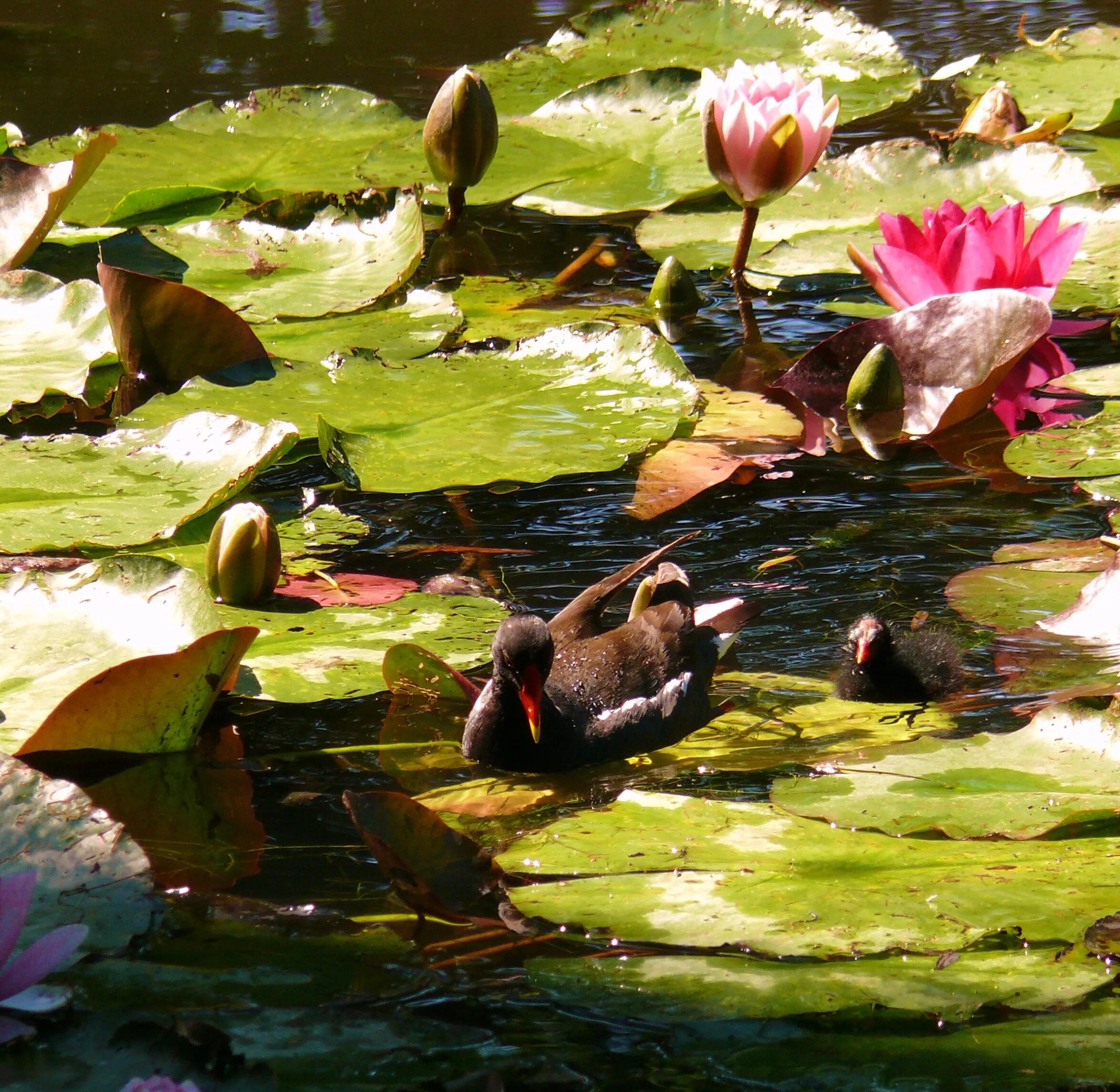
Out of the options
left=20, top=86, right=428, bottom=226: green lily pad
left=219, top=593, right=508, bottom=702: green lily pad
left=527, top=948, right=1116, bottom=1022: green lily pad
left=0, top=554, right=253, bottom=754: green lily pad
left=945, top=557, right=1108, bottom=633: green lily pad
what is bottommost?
left=945, top=557, right=1108, bottom=633: green lily pad

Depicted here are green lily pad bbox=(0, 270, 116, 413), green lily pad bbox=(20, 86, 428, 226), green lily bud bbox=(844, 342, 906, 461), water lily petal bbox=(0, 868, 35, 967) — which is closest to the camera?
water lily petal bbox=(0, 868, 35, 967)

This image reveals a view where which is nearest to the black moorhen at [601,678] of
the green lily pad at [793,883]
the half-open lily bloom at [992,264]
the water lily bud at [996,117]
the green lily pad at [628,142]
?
the green lily pad at [793,883]

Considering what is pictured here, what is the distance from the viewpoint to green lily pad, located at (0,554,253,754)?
1.64 m

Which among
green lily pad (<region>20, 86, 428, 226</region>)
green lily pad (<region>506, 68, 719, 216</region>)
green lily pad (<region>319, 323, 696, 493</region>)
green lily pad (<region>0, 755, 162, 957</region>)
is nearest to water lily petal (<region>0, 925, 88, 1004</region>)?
green lily pad (<region>0, 755, 162, 957</region>)

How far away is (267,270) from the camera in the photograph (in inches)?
131

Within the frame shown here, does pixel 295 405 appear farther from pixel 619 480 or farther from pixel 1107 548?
pixel 1107 548

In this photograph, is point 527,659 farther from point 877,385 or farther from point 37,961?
point 877,385

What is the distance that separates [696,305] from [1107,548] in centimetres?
144

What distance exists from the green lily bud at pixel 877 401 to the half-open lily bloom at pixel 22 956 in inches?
77.5

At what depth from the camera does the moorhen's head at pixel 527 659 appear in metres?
1.85

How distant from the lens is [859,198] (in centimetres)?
372

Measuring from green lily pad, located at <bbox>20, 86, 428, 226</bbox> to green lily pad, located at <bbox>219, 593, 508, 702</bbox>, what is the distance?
1969 millimetres

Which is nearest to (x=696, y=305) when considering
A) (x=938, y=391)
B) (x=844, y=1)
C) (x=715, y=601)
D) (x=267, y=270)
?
(x=938, y=391)

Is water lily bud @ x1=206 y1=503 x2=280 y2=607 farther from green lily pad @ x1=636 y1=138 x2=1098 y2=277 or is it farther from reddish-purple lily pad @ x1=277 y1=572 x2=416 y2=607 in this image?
green lily pad @ x1=636 y1=138 x2=1098 y2=277
